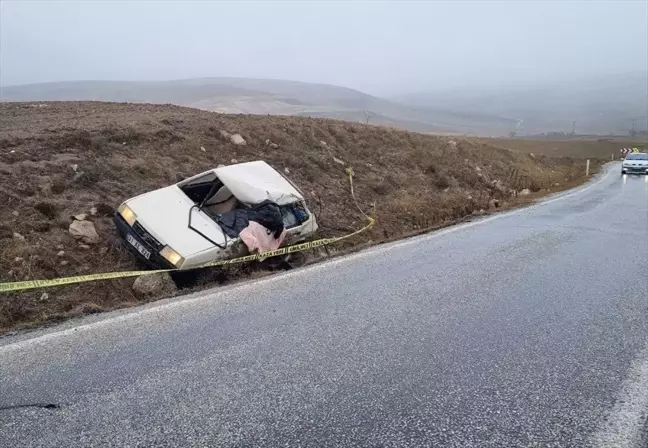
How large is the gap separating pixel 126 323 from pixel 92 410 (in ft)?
6.74

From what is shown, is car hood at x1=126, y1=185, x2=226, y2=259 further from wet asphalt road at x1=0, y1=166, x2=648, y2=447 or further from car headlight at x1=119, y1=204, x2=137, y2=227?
wet asphalt road at x1=0, y1=166, x2=648, y2=447

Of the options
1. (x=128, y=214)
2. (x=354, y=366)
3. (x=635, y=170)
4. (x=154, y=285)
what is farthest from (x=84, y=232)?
(x=635, y=170)

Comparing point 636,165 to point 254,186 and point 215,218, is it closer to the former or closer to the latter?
point 254,186

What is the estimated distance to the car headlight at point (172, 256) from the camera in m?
7.63

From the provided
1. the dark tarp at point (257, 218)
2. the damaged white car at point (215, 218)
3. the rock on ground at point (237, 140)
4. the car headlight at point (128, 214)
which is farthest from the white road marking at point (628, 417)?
the rock on ground at point (237, 140)

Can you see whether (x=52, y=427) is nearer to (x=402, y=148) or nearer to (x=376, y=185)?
(x=376, y=185)

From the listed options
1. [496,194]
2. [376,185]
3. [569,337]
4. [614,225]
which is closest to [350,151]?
[376,185]

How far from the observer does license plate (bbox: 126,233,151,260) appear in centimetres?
796

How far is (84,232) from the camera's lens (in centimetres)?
898

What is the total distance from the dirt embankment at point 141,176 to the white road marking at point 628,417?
546 cm

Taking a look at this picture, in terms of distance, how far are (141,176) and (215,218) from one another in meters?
3.83

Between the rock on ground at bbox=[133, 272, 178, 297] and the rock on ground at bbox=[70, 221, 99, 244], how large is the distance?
1.77 m

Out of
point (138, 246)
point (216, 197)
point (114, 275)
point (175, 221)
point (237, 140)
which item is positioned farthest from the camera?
point (237, 140)

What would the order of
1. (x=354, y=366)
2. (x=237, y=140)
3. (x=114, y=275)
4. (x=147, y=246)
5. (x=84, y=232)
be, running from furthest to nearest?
(x=237, y=140), (x=84, y=232), (x=147, y=246), (x=114, y=275), (x=354, y=366)
